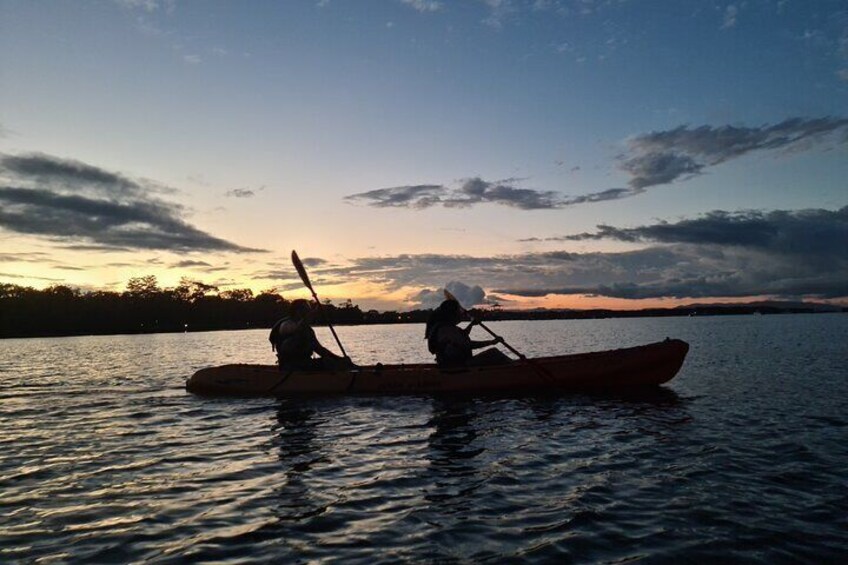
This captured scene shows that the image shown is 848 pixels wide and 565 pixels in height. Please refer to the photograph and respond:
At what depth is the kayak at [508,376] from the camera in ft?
49.9

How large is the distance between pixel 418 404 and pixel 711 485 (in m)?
8.67

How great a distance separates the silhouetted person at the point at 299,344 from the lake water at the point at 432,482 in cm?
184

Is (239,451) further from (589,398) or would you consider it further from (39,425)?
(589,398)

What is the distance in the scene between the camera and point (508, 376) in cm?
1512

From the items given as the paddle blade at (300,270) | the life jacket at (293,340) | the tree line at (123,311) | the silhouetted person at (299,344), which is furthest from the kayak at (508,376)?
the tree line at (123,311)

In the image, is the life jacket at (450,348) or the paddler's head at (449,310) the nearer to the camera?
the paddler's head at (449,310)

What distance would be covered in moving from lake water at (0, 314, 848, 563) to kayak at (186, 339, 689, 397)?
0.62 metres

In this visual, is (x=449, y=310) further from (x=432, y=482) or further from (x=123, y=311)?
(x=123, y=311)

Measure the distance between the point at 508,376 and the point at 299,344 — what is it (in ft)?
20.4

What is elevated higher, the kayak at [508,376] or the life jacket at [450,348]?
the life jacket at [450,348]

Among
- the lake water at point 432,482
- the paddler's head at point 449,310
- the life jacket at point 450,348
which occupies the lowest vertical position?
the lake water at point 432,482

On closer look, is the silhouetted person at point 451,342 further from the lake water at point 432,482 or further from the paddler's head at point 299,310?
the paddler's head at point 299,310

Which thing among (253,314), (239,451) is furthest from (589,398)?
(253,314)

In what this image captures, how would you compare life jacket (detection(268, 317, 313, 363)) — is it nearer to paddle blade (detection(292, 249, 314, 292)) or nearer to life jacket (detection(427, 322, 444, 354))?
paddle blade (detection(292, 249, 314, 292))
